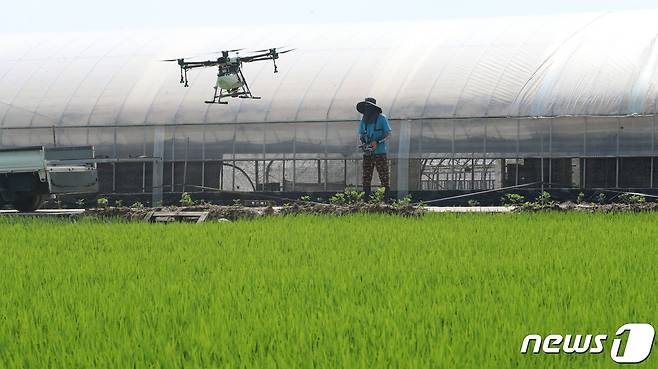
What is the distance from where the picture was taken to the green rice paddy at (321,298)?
4.94m

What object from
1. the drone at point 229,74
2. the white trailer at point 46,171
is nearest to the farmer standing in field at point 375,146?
the white trailer at point 46,171

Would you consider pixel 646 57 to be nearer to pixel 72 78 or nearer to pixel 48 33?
pixel 72 78

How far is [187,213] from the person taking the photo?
18391 millimetres

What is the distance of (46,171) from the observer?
22328 mm

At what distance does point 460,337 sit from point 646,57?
83.1ft

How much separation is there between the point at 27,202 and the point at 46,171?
177 cm

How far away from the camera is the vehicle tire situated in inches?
930

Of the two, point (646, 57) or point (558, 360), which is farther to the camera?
point (646, 57)

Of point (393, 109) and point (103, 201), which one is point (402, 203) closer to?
point (103, 201)

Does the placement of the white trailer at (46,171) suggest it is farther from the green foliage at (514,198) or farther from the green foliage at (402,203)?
the green foliage at (514,198)

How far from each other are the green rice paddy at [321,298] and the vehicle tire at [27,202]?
11.5 meters

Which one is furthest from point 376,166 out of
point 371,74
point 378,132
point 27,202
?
point 371,74

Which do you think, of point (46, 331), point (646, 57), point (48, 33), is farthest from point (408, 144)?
point (46, 331)

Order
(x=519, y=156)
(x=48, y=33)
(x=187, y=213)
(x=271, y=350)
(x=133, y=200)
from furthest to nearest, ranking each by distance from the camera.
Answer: (x=48, y=33) < (x=133, y=200) < (x=519, y=156) < (x=187, y=213) < (x=271, y=350)
